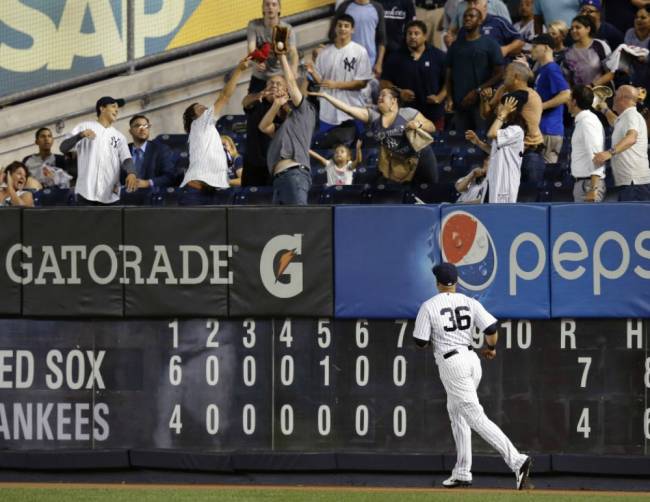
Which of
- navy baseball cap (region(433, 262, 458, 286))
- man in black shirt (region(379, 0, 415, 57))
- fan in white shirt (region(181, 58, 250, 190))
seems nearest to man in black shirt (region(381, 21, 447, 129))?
man in black shirt (region(379, 0, 415, 57))

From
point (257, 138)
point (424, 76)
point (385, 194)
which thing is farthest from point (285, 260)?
point (424, 76)

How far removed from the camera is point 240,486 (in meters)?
13.8

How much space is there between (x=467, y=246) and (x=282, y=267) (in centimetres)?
164

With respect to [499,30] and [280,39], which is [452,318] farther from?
[499,30]

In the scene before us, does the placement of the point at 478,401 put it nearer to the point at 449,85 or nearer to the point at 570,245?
the point at 570,245

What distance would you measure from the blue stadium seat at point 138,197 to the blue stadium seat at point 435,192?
3029mm

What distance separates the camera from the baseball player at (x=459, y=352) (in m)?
12.9

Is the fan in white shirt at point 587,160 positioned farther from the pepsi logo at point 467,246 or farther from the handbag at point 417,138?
the pepsi logo at point 467,246

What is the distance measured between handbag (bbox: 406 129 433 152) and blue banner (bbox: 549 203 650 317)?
236cm

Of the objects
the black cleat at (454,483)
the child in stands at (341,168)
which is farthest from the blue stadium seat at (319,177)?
the black cleat at (454,483)

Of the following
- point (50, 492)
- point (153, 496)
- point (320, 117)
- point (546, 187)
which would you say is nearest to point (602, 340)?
point (546, 187)

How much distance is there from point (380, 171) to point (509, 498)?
441cm

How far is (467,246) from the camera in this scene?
44.9 ft

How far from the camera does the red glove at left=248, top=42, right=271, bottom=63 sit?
17141 mm
